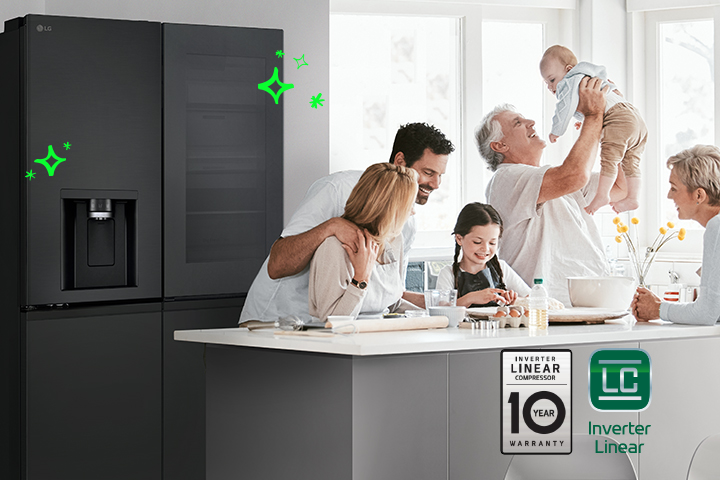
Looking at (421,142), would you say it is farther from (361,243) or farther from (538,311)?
(538,311)

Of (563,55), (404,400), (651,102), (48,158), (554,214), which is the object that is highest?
(563,55)

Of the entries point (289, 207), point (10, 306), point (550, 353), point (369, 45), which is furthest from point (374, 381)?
point (369, 45)

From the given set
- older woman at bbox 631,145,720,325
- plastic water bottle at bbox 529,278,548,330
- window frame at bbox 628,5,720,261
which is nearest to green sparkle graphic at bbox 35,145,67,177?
plastic water bottle at bbox 529,278,548,330

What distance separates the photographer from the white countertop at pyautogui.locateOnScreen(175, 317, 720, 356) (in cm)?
188

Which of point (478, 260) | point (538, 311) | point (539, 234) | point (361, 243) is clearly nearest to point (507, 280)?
point (478, 260)

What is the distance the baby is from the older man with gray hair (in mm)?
60

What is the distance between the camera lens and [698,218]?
2.54 metres

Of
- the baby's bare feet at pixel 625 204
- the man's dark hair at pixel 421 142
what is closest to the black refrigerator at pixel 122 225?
the man's dark hair at pixel 421 142

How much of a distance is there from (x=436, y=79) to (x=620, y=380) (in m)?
2.25

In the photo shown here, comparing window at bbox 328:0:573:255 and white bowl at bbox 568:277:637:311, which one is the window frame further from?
white bowl at bbox 568:277:637:311

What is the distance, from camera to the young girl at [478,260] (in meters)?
2.96

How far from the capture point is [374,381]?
189cm

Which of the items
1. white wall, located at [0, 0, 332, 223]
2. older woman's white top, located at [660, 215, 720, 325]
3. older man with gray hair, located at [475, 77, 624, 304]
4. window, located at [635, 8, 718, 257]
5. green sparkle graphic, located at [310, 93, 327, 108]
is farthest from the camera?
window, located at [635, 8, 718, 257]

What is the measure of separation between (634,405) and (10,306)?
199 cm
